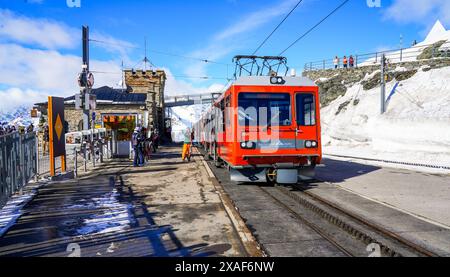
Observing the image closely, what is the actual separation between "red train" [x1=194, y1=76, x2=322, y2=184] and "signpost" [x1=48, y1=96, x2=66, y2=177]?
225 inches

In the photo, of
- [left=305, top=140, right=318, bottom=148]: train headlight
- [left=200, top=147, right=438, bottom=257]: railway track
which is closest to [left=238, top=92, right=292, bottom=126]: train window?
[left=305, top=140, right=318, bottom=148]: train headlight

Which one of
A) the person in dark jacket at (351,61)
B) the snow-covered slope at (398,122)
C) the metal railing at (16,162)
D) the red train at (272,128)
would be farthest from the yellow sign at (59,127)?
the person in dark jacket at (351,61)

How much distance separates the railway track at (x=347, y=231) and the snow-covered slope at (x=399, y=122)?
950cm

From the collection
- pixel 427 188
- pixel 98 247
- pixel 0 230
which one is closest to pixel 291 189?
pixel 427 188

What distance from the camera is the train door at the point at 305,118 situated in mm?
9359

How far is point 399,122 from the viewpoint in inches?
808

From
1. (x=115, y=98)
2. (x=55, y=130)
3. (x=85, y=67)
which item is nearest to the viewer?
(x=55, y=130)

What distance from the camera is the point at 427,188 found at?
9602 millimetres

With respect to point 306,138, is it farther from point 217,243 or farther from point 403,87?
point 403,87

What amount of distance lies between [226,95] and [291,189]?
332cm

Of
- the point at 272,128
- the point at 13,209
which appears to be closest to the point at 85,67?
the point at 13,209

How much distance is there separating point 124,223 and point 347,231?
3.84 m

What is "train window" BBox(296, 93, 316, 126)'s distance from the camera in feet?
31.1

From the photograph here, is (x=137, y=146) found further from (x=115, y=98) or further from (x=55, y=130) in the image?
(x=115, y=98)
